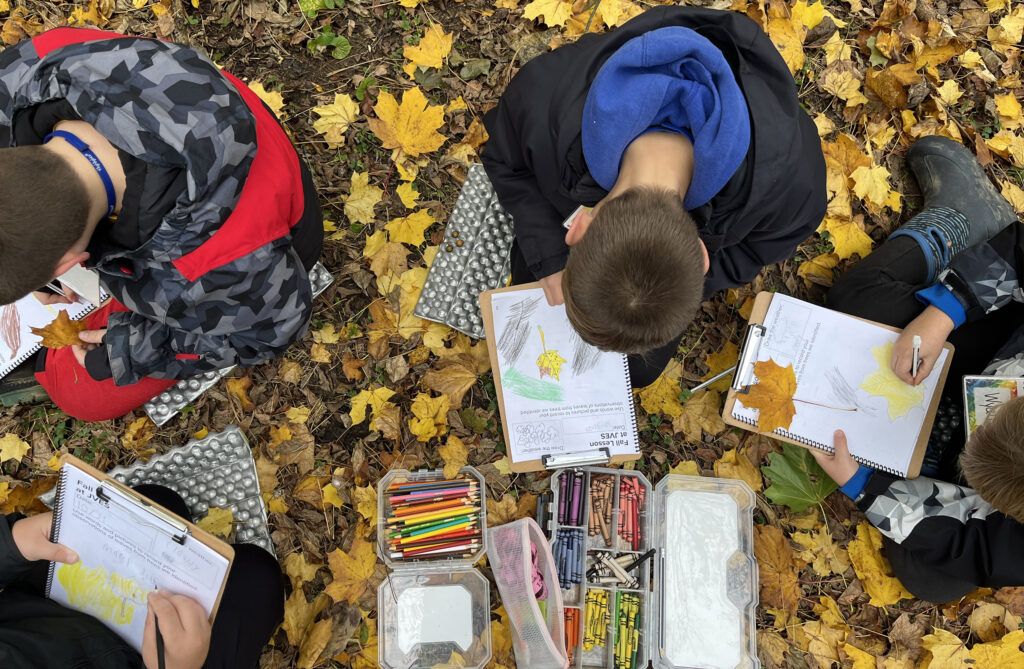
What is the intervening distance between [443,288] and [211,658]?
148cm

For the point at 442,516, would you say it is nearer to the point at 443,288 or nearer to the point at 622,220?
the point at 443,288

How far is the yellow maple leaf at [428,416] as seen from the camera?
2.42 meters

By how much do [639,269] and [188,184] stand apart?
106cm

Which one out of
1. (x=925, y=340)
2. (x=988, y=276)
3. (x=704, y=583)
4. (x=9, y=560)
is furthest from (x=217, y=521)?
(x=988, y=276)

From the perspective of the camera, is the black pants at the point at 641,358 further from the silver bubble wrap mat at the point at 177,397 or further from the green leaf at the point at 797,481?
the silver bubble wrap mat at the point at 177,397

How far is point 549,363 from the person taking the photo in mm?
2273

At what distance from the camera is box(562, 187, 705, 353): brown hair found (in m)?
1.28

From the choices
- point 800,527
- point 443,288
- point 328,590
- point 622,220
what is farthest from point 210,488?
point 800,527

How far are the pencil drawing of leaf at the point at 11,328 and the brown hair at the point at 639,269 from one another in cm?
205

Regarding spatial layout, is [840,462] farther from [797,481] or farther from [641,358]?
[641,358]

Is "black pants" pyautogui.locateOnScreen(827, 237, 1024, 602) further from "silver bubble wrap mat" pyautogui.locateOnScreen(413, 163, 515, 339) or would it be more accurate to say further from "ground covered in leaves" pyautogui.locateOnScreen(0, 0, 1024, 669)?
"silver bubble wrap mat" pyautogui.locateOnScreen(413, 163, 515, 339)

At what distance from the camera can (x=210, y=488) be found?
237cm

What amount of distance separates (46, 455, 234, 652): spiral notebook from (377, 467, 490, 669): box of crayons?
1.90 ft

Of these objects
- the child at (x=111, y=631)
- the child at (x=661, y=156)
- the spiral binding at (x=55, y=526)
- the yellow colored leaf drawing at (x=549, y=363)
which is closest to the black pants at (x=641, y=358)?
the yellow colored leaf drawing at (x=549, y=363)
